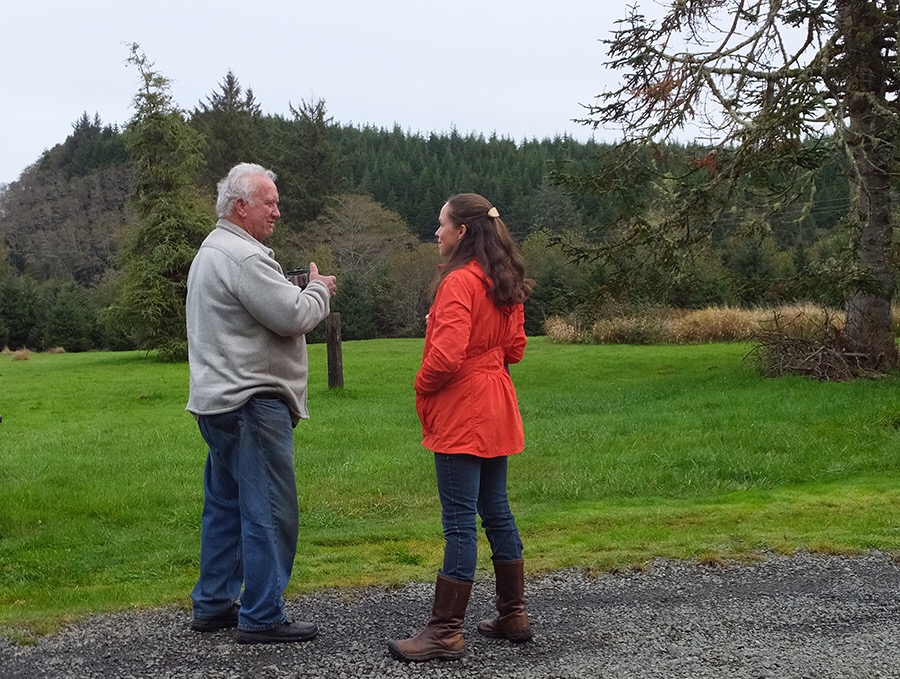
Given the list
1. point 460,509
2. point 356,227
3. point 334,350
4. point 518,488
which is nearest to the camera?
point 460,509

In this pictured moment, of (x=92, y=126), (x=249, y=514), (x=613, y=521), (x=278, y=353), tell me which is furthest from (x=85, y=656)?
(x=92, y=126)

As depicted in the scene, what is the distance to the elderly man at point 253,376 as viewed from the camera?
14.0ft

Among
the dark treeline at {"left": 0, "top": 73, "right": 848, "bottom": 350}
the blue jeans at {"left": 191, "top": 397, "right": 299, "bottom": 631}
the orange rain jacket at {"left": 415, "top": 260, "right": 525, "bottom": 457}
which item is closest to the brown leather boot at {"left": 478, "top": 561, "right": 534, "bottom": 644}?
the orange rain jacket at {"left": 415, "top": 260, "right": 525, "bottom": 457}

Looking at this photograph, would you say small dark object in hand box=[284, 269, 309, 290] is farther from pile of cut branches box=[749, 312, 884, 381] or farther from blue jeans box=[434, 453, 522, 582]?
pile of cut branches box=[749, 312, 884, 381]

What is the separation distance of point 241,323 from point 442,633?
5.48 ft

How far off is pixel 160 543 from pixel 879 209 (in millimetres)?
14737

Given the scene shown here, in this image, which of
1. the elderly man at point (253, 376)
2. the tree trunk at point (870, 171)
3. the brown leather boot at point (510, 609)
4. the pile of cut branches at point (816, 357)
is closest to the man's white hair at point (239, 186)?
the elderly man at point (253, 376)

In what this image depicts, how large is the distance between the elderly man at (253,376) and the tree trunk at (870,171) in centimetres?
1376

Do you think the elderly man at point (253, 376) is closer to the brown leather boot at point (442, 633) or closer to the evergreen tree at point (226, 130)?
the brown leather boot at point (442, 633)

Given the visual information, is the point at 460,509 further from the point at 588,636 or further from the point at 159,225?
the point at 159,225

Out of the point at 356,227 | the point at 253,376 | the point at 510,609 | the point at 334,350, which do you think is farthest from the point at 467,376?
the point at 356,227

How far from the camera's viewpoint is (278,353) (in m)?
4.39

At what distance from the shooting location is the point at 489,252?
4.29 meters

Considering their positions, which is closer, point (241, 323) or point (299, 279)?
point (241, 323)
